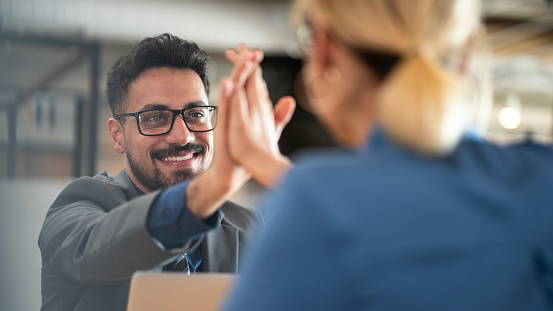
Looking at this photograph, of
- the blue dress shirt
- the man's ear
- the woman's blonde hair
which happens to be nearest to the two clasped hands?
the blue dress shirt

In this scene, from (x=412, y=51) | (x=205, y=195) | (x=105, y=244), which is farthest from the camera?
(x=105, y=244)

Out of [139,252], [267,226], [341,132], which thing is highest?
[341,132]

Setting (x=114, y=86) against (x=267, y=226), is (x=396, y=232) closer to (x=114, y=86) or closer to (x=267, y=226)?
(x=267, y=226)

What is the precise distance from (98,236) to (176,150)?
42 centimetres

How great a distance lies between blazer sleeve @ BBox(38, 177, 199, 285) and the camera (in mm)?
1421

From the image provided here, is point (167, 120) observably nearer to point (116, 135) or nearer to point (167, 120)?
point (167, 120)

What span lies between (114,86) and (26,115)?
315 millimetres

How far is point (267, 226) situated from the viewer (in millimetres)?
656

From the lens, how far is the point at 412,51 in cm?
73

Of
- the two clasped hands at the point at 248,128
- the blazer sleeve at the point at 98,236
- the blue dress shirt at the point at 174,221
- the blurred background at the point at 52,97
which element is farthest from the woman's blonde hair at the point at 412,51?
the blurred background at the point at 52,97

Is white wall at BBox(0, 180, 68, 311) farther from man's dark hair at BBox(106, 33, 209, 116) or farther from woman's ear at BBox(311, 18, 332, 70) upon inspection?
woman's ear at BBox(311, 18, 332, 70)

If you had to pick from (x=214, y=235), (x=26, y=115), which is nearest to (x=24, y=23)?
(x=26, y=115)

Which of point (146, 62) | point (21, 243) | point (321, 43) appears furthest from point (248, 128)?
point (21, 243)

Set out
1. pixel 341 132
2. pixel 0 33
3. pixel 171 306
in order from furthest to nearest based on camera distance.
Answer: pixel 0 33, pixel 171 306, pixel 341 132
